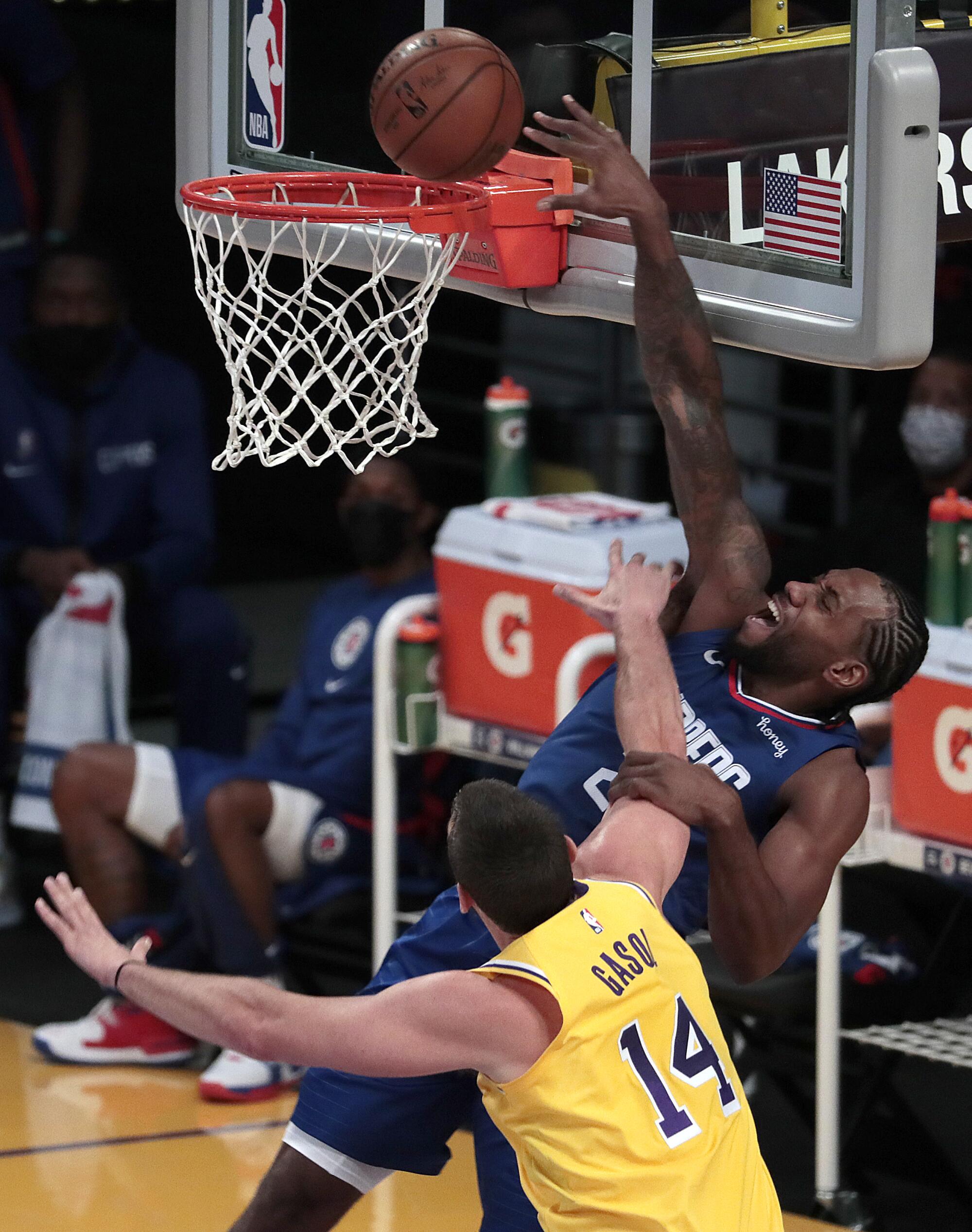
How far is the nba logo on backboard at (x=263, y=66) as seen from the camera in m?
4.05

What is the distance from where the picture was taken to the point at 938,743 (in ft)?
13.9

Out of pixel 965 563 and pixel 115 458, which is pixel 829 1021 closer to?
pixel 965 563

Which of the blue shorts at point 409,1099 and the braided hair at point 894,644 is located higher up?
the braided hair at point 894,644

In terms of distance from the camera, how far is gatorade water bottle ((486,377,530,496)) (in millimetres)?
5055

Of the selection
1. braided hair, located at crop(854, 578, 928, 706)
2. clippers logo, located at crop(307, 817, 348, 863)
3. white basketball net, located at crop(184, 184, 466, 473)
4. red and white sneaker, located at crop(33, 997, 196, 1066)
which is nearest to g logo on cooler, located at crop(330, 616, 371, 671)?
clippers logo, located at crop(307, 817, 348, 863)

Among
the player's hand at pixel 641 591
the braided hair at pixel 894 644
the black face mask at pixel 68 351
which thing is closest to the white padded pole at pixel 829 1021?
the braided hair at pixel 894 644

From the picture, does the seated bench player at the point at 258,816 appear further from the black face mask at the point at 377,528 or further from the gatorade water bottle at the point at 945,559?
the gatorade water bottle at the point at 945,559

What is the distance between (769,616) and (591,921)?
2.66 ft

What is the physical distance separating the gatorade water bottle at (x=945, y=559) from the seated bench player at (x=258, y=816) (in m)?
1.55

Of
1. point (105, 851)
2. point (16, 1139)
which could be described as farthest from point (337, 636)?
point (16, 1139)

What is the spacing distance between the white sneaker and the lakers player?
2255 millimetres

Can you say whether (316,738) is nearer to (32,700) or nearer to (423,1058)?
(32,700)

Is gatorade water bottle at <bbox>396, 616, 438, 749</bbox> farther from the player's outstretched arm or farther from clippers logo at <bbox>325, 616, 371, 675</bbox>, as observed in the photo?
the player's outstretched arm

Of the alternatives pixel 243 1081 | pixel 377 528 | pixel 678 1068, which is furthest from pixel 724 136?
pixel 243 1081
